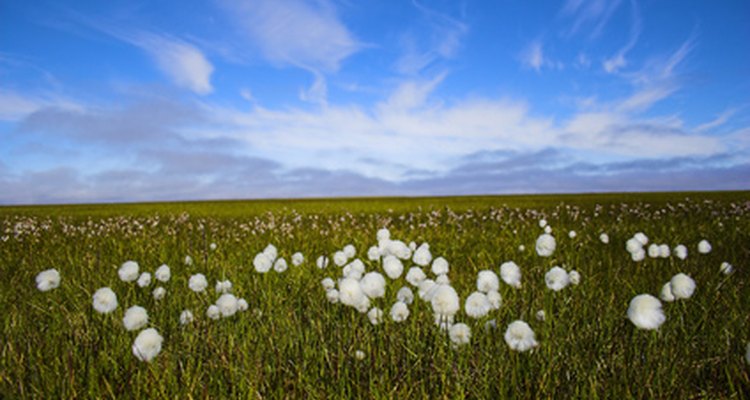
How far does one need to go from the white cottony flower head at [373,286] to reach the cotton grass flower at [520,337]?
72 cm

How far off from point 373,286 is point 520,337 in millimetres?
819

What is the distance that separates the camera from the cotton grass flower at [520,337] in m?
2.02

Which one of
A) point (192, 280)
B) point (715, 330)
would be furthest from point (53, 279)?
point (715, 330)

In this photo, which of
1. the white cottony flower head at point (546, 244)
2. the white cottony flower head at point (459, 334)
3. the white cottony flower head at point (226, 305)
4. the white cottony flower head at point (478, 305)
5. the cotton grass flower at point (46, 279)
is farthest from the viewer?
the white cottony flower head at point (546, 244)

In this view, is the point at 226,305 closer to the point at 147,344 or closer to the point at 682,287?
the point at 147,344

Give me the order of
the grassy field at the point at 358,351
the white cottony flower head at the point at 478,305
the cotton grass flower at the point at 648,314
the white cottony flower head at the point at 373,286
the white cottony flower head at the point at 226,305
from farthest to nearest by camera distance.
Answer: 1. the white cottony flower head at the point at 226,305
2. the white cottony flower head at the point at 373,286
3. the white cottony flower head at the point at 478,305
4. the grassy field at the point at 358,351
5. the cotton grass flower at the point at 648,314

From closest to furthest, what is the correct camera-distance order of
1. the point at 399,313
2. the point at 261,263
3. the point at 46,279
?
1. the point at 399,313
2. the point at 46,279
3. the point at 261,263

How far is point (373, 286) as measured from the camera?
8.34 feet

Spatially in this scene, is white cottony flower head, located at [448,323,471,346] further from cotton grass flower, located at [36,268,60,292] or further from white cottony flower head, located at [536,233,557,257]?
cotton grass flower, located at [36,268,60,292]

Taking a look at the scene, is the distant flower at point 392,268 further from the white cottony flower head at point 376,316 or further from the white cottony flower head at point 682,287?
the white cottony flower head at point 682,287

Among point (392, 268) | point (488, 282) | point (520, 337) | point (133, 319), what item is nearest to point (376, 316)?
point (392, 268)

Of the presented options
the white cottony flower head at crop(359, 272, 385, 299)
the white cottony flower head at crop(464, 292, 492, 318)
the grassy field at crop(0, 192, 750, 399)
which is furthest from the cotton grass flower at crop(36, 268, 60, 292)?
the white cottony flower head at crop(464, 292, 492, 318)

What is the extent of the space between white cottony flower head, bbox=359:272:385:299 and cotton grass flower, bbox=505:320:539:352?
716 millimetres

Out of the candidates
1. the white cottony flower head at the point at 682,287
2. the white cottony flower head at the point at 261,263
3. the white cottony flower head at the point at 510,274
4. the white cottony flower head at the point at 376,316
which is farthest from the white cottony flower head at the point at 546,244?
the white cottony flower head at the point at 261,263
